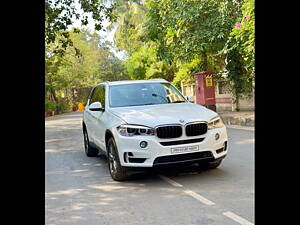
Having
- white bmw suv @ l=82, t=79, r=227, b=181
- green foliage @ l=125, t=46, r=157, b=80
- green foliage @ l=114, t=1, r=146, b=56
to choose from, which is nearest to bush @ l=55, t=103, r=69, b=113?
green foliage @ l=114, t=1, r=146, b=56

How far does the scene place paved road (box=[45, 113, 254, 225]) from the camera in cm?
419

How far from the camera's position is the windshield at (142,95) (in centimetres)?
674

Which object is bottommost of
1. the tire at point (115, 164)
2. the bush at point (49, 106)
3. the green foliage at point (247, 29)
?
the tire at point (115, 164)

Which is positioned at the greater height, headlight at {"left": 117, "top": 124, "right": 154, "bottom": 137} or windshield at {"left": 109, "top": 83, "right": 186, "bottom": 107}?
windshield at {"left": 109, "top": 83, "right": 186, "bottom": 107}

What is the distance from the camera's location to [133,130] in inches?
217

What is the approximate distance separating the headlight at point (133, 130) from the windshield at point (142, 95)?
1118 millimetres

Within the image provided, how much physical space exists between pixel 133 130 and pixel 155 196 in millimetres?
1114

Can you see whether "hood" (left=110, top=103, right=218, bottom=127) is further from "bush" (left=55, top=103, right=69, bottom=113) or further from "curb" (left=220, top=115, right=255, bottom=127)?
"bush" (left=55, top=103, right=69, bottom=113)

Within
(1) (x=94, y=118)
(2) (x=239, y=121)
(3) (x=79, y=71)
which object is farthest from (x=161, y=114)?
(3) (x=79, y=71)

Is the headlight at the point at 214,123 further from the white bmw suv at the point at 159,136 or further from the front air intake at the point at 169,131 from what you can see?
the front air intake at the point at 169,131

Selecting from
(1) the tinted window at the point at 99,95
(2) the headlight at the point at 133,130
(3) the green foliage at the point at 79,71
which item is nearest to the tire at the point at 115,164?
(2) the headlight at the point at 133,130

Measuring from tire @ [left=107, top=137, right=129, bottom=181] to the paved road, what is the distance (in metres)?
0.13

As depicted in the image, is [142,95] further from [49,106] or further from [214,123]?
[49,106]
